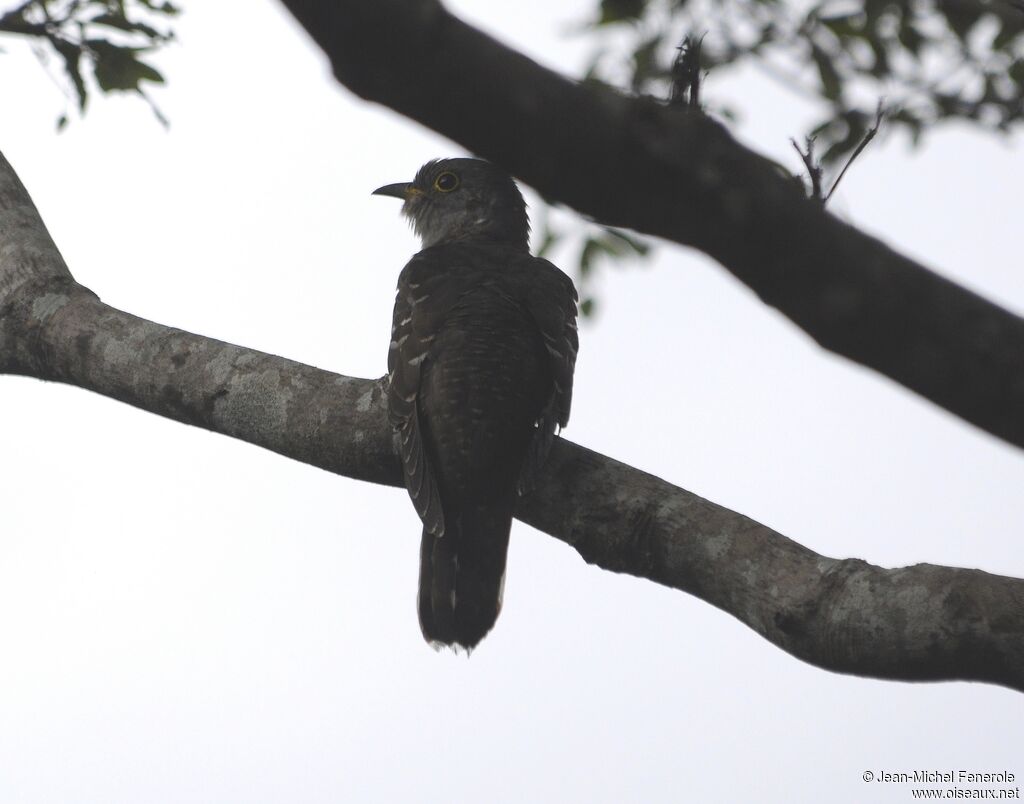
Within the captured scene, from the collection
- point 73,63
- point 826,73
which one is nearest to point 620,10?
point 826,73

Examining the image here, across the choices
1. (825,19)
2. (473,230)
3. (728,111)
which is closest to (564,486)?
(728,111)

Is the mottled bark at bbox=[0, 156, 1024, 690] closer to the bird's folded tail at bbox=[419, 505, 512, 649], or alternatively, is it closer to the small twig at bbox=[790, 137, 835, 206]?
the bird's folded tail at bbox=[419, 505, 512, 649]

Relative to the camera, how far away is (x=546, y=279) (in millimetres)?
6371

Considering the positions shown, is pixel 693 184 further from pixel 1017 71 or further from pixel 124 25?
pixel 124 25

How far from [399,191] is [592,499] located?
15.2ft

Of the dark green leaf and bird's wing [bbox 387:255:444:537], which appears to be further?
bird's wing [bbox 387:255:444:537]

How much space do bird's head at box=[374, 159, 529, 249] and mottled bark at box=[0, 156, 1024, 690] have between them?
121 inches

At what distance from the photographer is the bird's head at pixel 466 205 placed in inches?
311

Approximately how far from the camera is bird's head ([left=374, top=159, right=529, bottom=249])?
7.89 meters

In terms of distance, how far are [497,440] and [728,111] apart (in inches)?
71.3

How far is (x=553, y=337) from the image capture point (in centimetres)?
584

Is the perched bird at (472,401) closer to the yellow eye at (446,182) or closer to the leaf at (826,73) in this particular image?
the yellow eye at (446,182)

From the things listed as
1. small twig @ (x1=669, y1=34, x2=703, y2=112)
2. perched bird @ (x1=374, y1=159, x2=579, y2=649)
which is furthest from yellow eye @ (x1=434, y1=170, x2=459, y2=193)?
small twig @ (x1=669, y1=34, x2=703, y2=112)

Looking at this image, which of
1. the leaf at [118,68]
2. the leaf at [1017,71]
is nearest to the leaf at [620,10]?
the leaf at [1017,71]
